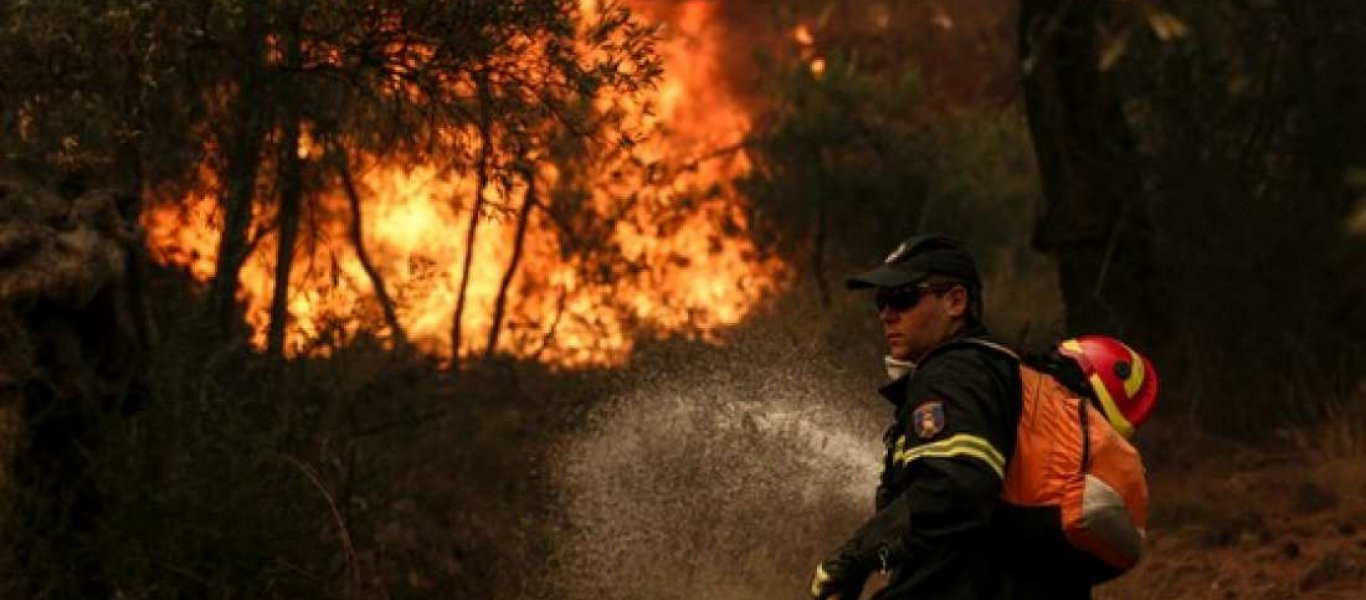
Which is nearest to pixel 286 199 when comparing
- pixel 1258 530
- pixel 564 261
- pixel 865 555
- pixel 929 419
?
pixel 1258 530

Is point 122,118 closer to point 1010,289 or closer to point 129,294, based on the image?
point 129,294

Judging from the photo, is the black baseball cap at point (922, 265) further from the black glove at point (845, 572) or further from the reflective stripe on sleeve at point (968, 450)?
the black glove at point (845, 572)

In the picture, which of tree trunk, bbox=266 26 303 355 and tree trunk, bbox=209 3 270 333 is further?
tree trunk, bbox=266 26 303 355

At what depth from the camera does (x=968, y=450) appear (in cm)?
509

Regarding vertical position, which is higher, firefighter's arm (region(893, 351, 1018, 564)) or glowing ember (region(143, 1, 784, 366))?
glowing ember (region(143, 1, 784, 366))

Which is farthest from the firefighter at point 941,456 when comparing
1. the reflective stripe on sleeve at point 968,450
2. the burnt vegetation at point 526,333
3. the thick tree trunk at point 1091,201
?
the thick tree trunk at point 1091,201

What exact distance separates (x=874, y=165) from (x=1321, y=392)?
8298 millimetres

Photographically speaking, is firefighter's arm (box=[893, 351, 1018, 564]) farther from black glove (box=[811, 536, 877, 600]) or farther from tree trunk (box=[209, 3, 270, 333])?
tree trunk (box=[209, 3, 270, 333])

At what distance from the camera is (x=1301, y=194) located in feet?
51.6

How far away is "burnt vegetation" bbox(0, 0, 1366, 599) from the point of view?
991 centimetres

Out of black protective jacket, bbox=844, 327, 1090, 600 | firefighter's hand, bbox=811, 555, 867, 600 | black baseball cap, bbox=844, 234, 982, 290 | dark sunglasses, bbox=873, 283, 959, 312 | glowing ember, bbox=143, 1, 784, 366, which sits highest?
glowing ember, bbox=143, 1, 784, 366

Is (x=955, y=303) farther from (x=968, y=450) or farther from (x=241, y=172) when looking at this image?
(x=241, y=172)

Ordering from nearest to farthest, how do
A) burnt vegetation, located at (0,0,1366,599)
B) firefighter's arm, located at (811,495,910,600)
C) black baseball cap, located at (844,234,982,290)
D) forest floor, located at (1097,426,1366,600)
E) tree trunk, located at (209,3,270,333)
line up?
firefighter's arm, located at (811,495,910,600) → black baseball cap, located at (844,234,982,290) → burnt vegetation, located at (0,0,1366,599) → forest floor, located at (1097,426,1366,600) → tree trunk, located at (209,3,270,333)

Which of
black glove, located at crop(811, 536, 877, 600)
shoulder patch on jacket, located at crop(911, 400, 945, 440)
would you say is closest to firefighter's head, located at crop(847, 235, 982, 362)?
shoulder patch on jacket, located at crop(911, 400, 945, 440)
